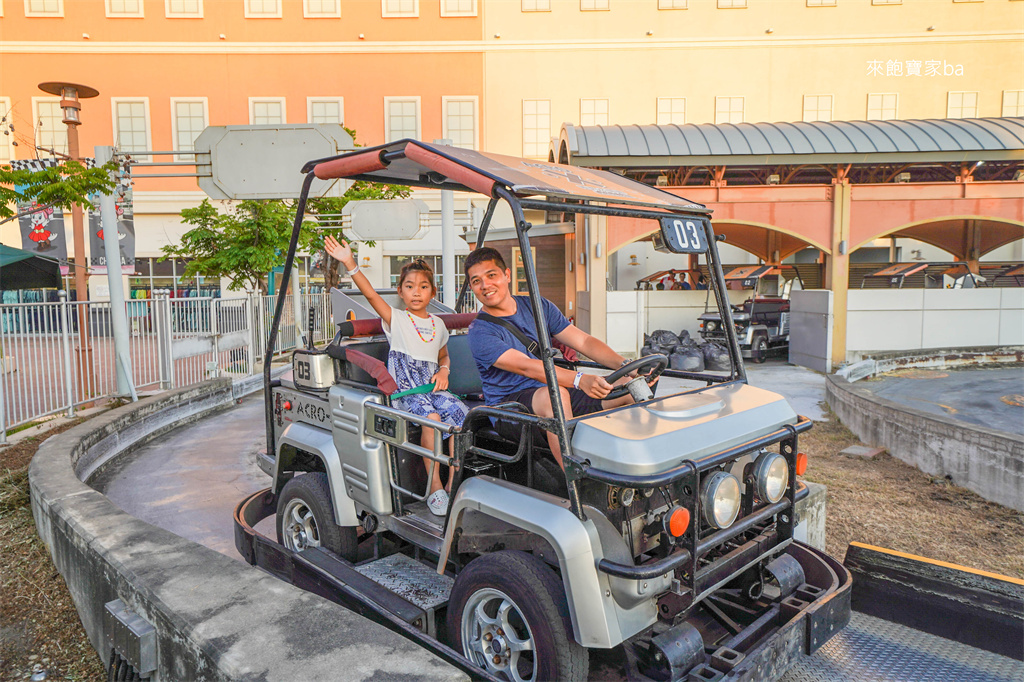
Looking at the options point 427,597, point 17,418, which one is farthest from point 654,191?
point 17,418

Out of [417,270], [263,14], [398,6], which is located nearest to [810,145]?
[417,270]

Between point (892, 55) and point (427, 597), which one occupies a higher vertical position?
point (892, 55)

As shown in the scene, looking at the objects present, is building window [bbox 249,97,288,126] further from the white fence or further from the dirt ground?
the dirt ground

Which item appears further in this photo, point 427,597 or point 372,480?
point 372,480

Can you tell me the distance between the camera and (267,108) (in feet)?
84.0

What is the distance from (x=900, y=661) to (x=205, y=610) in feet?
9.62

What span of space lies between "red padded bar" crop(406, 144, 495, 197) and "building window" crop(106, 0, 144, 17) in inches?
1122

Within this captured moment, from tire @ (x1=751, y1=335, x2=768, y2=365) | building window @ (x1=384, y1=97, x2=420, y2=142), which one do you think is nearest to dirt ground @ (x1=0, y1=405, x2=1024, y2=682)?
tire @ (x1=751, y1=335, x2=768, y2=365)

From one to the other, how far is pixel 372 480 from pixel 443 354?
2.76 feet

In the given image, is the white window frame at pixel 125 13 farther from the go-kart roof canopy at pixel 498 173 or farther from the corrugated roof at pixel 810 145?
the go-kart roof canopy at pixel 498 173

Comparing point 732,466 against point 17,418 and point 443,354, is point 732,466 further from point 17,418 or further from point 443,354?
point 17,418

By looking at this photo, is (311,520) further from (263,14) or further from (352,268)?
(263,14)

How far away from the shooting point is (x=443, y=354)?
385 cm

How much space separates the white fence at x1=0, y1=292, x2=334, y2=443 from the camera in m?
6.82
